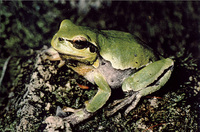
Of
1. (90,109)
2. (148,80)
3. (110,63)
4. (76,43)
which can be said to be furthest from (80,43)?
(148,80)

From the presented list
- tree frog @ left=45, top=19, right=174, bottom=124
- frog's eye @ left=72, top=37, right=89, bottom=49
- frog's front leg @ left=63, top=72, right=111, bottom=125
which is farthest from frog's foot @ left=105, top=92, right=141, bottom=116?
frog's eye @ left=72, top=37, right=89, bottom=49

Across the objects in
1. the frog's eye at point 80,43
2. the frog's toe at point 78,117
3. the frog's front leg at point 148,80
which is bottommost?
the frog's toe at point 78,117

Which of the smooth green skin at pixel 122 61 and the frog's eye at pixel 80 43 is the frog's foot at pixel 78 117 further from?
the frog's eye at pixel 80 43

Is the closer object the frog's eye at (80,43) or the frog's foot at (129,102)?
the frog's eye at (80,43)

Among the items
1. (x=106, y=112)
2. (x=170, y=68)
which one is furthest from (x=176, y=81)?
(x=106, y=112)

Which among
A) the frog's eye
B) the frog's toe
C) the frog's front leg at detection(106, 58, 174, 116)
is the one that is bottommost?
the frog's toe

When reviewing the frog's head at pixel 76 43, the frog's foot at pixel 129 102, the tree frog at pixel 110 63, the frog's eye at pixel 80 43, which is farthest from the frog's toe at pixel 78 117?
the frog's eye at pixel 80 43

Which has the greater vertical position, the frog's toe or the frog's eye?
the frog's eye

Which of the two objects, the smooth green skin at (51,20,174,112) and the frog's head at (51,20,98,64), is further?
the smooth green skin at (51,20,174,112)

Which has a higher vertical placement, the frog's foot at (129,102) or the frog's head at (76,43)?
the frog's head at (76,43)

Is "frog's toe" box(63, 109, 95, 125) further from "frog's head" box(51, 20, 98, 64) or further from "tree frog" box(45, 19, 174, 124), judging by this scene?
"frog's head" box(51, 20, 98, 64)
